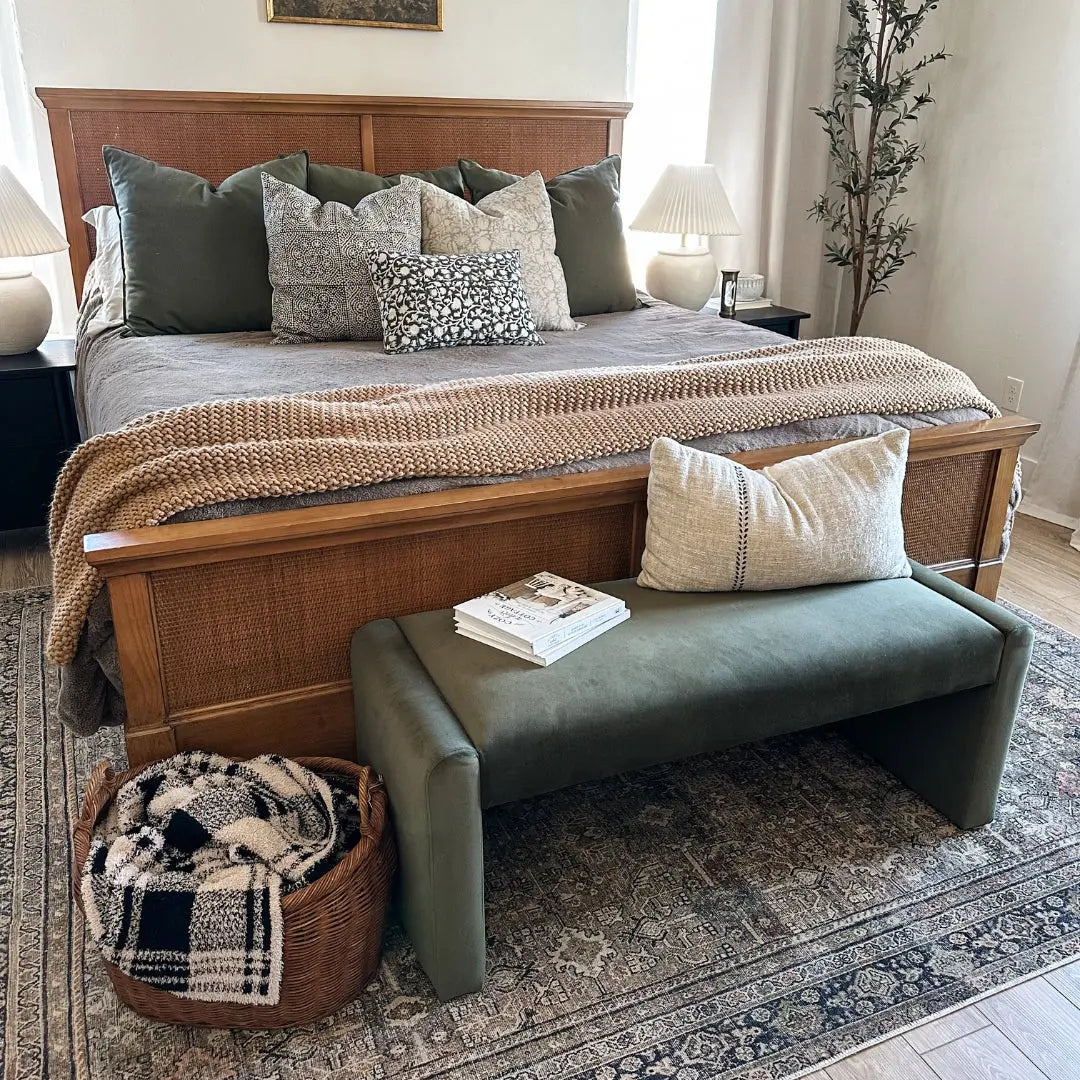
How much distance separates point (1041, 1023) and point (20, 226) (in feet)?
10.0

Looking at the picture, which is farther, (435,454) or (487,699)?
(435,454)

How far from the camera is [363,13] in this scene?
3342mm

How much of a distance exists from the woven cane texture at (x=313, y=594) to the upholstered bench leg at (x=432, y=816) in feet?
0.61

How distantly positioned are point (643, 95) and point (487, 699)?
316 centimetres

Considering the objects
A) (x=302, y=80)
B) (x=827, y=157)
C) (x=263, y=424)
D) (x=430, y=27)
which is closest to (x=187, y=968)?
(x=263, y=424)

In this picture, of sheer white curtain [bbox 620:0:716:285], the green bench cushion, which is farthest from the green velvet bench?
sheer white curtain [bbox 620:0:716:285]

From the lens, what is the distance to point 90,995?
1.53m

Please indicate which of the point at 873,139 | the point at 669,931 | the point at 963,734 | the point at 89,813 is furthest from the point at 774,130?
the point at 89,813

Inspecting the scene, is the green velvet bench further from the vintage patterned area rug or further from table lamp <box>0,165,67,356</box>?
table lamp <box>0,165,67,356</box>

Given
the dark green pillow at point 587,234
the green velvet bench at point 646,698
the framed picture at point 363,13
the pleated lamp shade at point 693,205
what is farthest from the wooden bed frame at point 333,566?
the framed picture at point 363,13

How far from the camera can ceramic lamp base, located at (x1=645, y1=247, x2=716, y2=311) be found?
3.63 m

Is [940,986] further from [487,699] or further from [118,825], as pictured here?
[118,825]

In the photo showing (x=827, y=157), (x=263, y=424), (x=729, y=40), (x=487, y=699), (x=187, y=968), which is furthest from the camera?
(x=827, y=157)

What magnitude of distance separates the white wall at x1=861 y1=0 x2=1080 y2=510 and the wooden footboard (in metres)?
2.11
